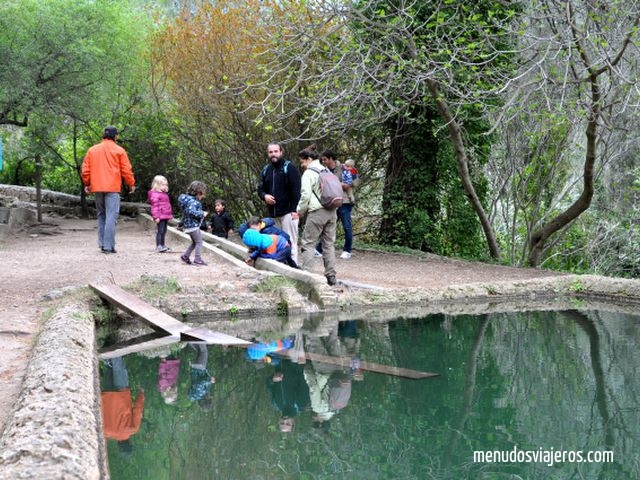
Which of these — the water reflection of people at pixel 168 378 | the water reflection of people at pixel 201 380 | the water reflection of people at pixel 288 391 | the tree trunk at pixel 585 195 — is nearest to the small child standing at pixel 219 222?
the tree trunk at pixel 585 195

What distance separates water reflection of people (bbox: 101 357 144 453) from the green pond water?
0.20ft

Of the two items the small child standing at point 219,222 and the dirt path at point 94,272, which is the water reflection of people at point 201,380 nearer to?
the dirt path at point 94,272

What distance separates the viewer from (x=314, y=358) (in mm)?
6461

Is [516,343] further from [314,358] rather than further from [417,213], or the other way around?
[417,213]

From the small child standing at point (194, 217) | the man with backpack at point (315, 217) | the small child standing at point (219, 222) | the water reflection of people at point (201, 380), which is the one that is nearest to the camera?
the water reflection of people at point (201, 380)

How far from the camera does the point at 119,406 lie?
520 centimetres

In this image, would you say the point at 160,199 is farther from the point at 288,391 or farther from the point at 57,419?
the point at 57,419

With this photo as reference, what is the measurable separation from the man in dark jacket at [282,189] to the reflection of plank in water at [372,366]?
Answer: 12.2 feet

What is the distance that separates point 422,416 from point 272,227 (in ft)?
19.7

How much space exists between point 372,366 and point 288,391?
91 centimetres

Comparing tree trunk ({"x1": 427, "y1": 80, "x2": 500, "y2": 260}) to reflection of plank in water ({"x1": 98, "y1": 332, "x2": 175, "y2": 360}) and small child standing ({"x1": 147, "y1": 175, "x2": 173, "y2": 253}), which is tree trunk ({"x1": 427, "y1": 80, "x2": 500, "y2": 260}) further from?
reflection of plank in water ({"x1": 98, "y1": 332, "x2": 175, "y2": 360})

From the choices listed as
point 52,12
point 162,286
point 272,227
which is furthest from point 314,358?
point 52,12

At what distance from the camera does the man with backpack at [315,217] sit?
30.3 ft

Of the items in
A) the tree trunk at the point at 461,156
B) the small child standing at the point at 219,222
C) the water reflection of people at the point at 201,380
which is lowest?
the water reflection of people at the point at 201,380
